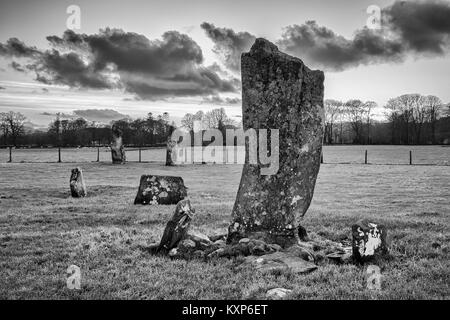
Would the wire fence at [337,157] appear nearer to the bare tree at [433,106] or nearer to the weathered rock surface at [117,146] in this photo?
the weathered rock surface at [117,146]

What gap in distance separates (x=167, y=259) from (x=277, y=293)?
261cm

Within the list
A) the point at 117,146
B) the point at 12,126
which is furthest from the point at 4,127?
the point at 117,146

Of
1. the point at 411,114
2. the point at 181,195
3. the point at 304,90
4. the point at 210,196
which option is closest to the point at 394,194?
the point at 210,196

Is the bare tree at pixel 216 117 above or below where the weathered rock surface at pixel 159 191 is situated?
above

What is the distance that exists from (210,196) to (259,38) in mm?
9773

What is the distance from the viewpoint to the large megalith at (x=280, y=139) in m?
7.94

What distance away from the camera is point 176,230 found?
812 cm

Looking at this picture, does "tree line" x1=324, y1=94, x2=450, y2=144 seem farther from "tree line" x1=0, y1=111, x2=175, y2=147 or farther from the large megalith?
the large megalith

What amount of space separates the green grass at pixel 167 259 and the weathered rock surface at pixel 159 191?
0.69m

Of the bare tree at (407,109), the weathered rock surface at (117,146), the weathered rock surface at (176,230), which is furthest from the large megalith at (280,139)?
the bare tree at (407,109)

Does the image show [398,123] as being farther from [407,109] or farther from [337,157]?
[337,157]

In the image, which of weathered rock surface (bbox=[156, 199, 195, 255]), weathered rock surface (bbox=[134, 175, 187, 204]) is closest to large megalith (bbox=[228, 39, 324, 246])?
weathered rock surface (bbox=[156, 199, 195, 255])
